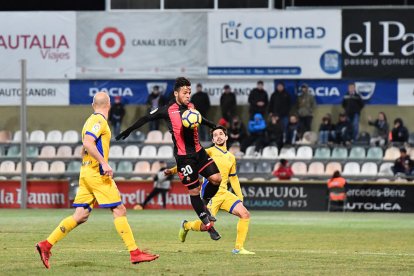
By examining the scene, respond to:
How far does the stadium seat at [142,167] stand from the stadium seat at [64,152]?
236 cm

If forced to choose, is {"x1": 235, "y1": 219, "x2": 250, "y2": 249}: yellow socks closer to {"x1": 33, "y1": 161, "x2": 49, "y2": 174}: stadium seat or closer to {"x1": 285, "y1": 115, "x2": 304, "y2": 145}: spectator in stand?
{"x1": 285, "y1": 115, "x2": 304, "y2": 145}: spectator in stand

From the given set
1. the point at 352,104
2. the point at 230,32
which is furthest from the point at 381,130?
the point at 230,32

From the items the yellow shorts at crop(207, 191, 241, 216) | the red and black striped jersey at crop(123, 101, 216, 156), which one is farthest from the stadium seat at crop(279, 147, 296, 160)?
the red and black striped jersey at crop(123, 101, 216, 156)

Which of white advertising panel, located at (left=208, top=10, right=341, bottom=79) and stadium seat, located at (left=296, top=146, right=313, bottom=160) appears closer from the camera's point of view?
stadium seat, located at (left=296, top=146, right=313, bottom=160)

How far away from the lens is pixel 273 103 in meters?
35.2

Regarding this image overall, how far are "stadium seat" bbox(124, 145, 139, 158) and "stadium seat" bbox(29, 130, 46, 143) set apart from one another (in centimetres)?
300

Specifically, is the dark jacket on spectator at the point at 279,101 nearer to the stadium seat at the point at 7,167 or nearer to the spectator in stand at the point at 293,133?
the spectator in stand at the point at 293,133

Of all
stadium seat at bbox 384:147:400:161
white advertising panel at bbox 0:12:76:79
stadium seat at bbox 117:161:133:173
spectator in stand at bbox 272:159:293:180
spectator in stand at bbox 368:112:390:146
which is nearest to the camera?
spectator in stand at bbox 272:159:293:180

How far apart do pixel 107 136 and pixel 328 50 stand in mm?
23391

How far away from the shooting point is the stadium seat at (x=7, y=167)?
36.1m

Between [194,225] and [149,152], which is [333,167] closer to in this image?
[149,152]

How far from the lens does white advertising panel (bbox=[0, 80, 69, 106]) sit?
37.4 meters

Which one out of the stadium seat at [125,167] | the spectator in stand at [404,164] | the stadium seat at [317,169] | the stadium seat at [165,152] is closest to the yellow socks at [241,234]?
the spectator in stand at [404,164]

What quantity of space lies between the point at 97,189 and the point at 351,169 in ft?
72.7
